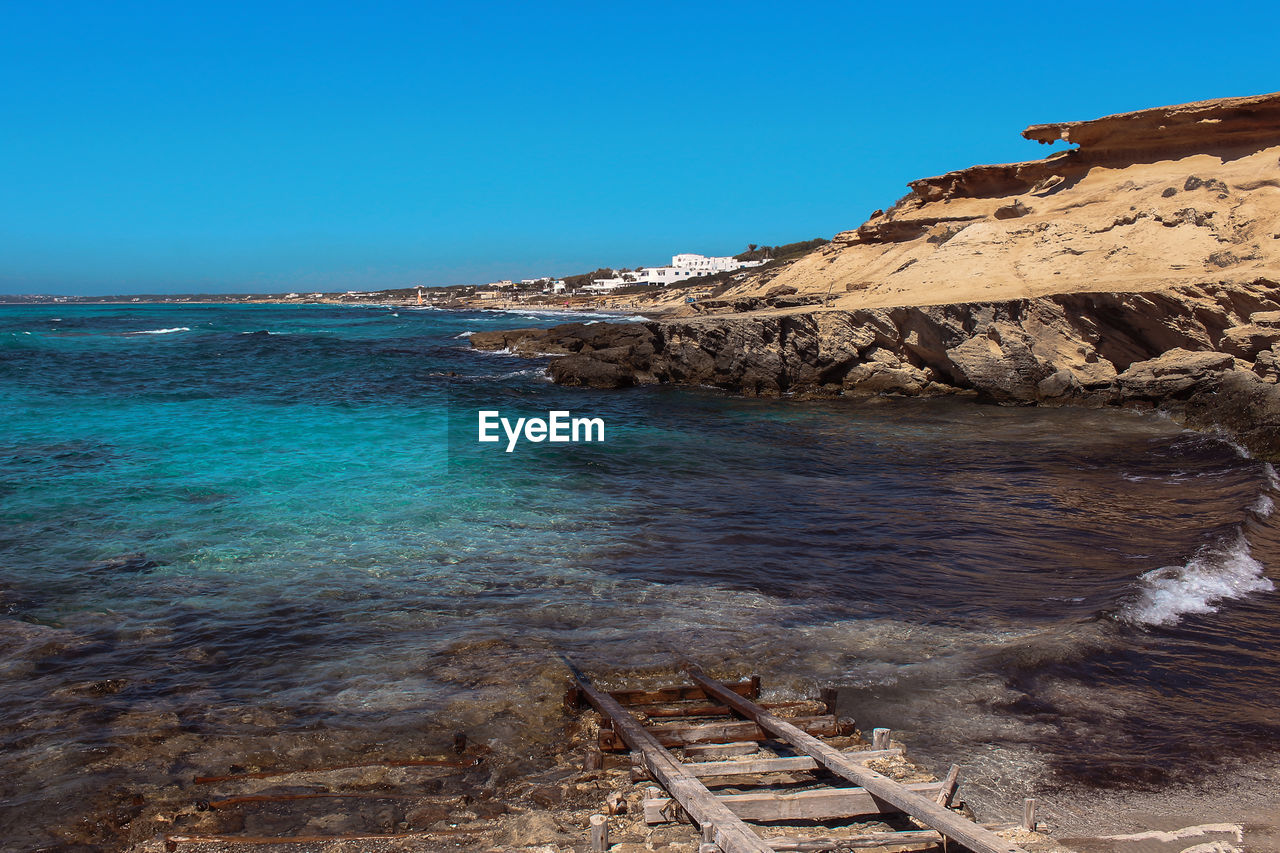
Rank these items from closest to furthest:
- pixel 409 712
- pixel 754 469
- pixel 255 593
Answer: pixel 409 712 → pixel 255 593 → pixel 754 469

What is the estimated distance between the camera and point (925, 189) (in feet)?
94.3

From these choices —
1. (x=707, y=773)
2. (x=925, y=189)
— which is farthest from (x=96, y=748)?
(x=925, y=189)

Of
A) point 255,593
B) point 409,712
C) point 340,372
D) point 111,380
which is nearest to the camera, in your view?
point 409,712

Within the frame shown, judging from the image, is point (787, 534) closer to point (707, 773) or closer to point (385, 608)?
point (385, 608)

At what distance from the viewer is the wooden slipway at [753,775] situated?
3.24 metres

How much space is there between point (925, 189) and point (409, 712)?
28.4 metres

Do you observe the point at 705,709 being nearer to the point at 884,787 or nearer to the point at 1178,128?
the point at 884,787

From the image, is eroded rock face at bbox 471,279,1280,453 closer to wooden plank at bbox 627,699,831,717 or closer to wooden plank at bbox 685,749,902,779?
wooden plank at bbox 627,699,831,717

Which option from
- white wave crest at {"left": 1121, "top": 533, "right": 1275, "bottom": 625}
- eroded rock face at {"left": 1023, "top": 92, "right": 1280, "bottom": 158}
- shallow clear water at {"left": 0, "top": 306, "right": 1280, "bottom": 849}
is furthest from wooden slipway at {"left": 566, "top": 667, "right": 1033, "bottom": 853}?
eroded rock face at {"left": 1023, "top": 92, "right": 1280, "bottom": 158}

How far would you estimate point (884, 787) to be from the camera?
11.4ft

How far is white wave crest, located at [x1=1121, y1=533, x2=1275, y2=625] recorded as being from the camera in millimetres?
6422

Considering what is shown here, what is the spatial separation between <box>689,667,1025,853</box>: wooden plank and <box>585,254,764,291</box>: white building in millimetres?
111854
